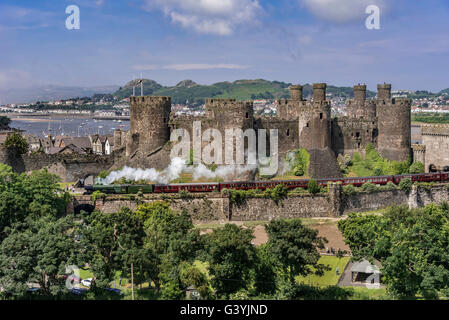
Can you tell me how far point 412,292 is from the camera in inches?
1394

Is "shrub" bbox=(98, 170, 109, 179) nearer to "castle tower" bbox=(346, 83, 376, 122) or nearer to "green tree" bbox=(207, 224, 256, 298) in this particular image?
"green tree" bbox=(207, 224, 256, 298)

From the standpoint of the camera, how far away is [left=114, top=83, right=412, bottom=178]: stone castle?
57.7 metres

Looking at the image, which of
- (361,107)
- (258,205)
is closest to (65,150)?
(258,205)

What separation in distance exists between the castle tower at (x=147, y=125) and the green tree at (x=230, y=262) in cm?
2572

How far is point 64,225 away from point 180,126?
24204mm

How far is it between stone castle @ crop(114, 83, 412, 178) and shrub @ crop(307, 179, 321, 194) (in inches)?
152

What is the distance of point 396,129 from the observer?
63.9 metres

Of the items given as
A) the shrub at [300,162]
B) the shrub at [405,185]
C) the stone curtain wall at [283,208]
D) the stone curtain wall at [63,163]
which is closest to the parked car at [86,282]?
the stone curtain wall at [283,208]

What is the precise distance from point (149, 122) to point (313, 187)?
670 inches

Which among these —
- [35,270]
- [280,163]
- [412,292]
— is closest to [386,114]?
[280,163]

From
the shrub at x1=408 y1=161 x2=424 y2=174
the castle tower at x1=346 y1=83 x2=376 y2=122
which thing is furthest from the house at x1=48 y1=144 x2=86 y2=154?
the shrub at x1=408 y1=161 x2=424 y2=174

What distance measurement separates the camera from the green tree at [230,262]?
111 ft

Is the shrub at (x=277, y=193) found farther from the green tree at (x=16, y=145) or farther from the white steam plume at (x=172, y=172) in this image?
the green tree at (x=16, y=145)

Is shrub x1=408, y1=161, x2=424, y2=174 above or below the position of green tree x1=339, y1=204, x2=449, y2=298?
above
